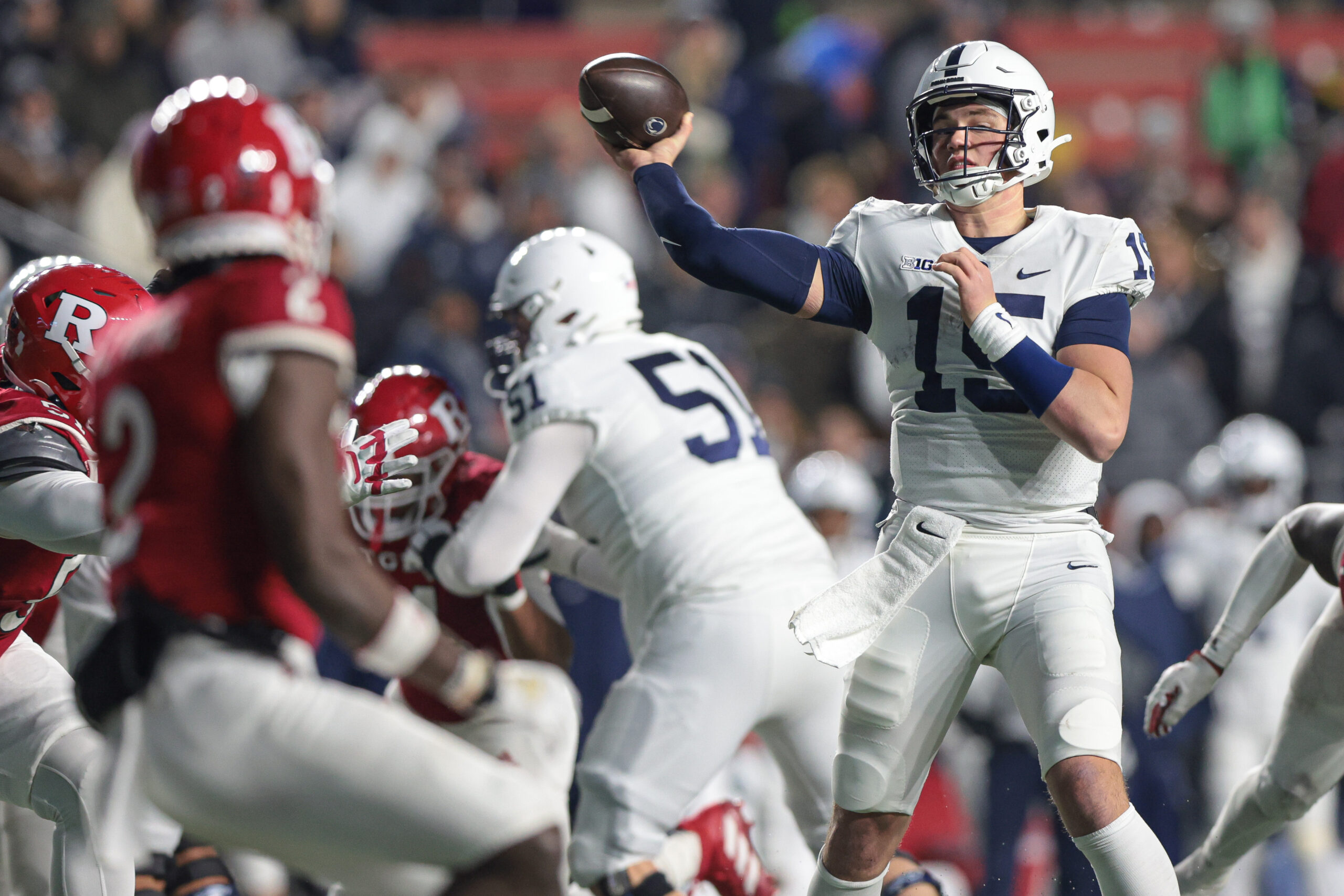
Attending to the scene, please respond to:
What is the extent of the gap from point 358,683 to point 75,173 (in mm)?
4079

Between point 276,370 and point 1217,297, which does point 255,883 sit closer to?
point 276,370

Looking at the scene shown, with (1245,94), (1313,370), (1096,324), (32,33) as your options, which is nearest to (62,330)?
(1096,324)

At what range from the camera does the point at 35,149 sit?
9.55 metres

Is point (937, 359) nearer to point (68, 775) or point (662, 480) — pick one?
point (662, 480)

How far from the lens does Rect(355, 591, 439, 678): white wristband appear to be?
2775 millimetres

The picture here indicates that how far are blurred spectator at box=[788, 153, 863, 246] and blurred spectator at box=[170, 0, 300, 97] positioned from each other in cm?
333

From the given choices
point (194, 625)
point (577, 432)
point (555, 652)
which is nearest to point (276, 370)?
point (194, 625)

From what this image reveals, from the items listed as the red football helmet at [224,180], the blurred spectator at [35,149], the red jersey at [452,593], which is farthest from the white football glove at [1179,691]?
the blurred spectator at [35,149]

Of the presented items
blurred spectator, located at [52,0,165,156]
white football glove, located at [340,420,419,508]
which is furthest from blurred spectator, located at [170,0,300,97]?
white football glove, located at [340,420,419,508]

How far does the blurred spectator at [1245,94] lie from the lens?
11.1 metres

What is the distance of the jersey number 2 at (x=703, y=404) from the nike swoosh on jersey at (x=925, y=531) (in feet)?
1.67

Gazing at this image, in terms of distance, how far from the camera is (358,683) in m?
7.32

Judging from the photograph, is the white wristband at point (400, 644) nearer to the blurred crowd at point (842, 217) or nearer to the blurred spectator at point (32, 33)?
the blurred crowd at point (842, 217)

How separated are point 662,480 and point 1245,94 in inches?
335
